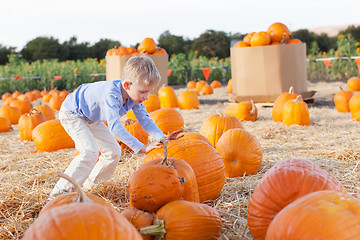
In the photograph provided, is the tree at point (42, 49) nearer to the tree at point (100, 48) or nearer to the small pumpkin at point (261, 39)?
the tree at point (100, 48)

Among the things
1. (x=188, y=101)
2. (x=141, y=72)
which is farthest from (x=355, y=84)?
(x=141, y=72)

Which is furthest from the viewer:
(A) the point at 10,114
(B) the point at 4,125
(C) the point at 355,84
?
(C) the point at 355,84

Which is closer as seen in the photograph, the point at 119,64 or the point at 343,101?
the point at 343,101

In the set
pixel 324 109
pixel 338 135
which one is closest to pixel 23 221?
pixel 338 135

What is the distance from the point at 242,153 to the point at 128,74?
49.5 inches

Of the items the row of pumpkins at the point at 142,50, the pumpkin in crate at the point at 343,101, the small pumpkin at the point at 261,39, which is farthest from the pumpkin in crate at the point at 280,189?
the row of pumpkins at the point at 142,50

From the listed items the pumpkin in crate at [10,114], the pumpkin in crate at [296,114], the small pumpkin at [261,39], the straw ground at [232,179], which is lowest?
the straw ground at [232,179]

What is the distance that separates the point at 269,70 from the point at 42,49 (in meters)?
22.1

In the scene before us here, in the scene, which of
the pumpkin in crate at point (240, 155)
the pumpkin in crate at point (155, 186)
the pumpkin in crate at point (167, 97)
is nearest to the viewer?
the pumpkin in crate at point (155, 186)

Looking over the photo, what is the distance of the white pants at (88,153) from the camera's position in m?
3.29

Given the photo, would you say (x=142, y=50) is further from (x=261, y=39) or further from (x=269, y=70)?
(x=269, y=70)

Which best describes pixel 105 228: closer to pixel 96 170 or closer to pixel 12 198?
pixel 12 198

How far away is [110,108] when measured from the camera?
308 centimetres

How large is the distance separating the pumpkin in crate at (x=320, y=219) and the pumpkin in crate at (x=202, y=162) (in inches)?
48.6
